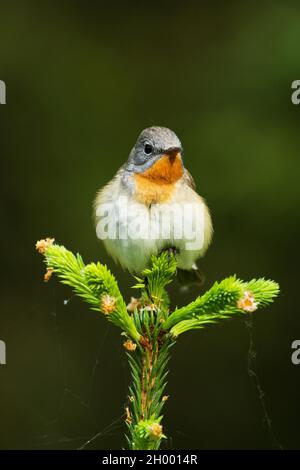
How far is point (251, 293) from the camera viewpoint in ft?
7.25

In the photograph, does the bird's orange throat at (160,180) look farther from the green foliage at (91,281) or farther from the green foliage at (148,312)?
the green foliage at (91,281)

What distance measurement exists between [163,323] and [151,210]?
1.01 metres

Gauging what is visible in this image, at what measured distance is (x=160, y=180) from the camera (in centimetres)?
343

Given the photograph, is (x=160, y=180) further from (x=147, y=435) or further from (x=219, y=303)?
(x=147, y=435)

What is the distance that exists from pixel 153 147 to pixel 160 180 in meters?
0.16

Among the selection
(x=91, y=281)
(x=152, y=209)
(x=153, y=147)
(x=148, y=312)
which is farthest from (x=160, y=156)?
(x=91, y=281)

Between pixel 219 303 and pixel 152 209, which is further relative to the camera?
pixel 152 209

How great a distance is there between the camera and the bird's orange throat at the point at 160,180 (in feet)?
11.1

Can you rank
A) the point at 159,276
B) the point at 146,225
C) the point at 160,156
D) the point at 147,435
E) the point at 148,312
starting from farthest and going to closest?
the point at 160,156 → the point at 146,225 → the point at 159,276 → the point at 148,312 → the point at 147,435

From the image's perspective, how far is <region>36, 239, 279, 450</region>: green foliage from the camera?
2252 millimetres

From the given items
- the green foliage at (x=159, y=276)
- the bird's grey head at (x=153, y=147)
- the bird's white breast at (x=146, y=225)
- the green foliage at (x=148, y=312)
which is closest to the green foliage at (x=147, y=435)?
the green foliage at (x=148, y=312)

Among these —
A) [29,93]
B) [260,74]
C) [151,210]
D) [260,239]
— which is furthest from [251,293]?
[29,93]

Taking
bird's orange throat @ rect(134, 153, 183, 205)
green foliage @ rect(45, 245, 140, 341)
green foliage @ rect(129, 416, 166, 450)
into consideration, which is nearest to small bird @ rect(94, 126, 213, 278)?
bird's orange throat @ rect(134, 153, 183, 205)

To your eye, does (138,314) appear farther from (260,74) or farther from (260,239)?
(260,74)
